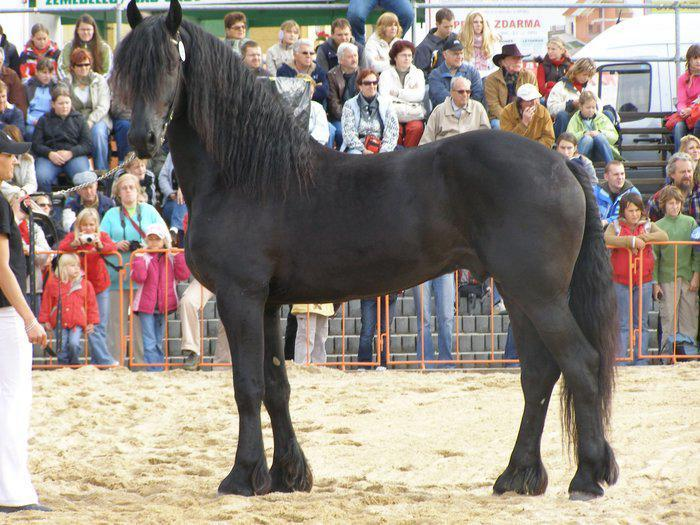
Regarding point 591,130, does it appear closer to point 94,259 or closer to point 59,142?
→ point 94,259

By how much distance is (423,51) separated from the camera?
12.9 meters

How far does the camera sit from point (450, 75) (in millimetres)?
12305

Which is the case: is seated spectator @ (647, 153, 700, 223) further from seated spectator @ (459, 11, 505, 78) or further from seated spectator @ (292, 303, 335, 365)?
seated spectator @ (292, 303, 335, 365)

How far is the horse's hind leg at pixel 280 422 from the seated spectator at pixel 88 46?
7.78 m

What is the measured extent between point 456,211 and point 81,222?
5.51 m

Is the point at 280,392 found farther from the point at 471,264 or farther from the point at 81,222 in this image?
the point at 81,222

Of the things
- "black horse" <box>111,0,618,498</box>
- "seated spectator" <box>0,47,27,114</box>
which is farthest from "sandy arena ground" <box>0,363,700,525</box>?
"seated spectator" <box>0,47,27,114</box>

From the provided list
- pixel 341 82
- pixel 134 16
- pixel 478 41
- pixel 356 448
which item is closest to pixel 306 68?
pixel 341 82

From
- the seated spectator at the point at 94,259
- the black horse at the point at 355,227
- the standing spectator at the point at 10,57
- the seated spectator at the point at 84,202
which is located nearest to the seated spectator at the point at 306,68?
the seated spectator at the point at 84,202

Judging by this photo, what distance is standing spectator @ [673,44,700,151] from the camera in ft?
41.7

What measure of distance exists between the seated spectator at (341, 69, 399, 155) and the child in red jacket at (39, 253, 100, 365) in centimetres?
314

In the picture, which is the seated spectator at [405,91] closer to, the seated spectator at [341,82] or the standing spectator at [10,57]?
the seated spectator at [341,82]

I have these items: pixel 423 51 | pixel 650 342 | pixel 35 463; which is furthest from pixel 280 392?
pixel 423 51

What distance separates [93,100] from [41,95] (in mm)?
646
